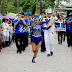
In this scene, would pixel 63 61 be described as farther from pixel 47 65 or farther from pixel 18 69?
pixel 18 69

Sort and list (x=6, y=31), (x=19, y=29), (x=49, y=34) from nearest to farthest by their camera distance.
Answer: (x=49, y=34) < (x=19, y=29) < (x=6, y=31)

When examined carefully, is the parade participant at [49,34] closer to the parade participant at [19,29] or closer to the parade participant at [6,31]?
the parade participant at [19,29]

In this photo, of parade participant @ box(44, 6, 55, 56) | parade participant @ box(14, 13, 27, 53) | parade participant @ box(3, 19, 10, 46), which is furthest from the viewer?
parade participant @ box(3, 19, 10, 46)

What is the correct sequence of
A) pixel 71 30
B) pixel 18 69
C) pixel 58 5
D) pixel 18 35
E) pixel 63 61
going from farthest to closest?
pixel 58 5 < pixel 71 30 < pixel 18 35 < pixel 63 61 < pixel 18 69

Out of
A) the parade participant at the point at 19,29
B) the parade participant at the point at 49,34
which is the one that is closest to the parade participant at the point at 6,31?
the parade participant at the point at 19,29

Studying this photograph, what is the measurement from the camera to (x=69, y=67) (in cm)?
971

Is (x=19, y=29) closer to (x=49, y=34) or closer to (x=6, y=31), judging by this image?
(x=49, y=34)

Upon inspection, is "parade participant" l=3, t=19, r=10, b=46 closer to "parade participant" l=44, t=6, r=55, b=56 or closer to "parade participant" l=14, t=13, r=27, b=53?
"parade participant" l=14, t=13, r=27, b=53

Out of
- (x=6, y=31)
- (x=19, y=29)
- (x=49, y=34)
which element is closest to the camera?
(x=49, y=34)

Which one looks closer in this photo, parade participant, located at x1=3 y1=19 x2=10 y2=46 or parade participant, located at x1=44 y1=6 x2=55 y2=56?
parade participant, located at x1=44 y1=6 x2=55 y2=56

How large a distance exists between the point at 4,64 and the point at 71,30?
6475mm

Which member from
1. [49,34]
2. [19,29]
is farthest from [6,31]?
[49,34]

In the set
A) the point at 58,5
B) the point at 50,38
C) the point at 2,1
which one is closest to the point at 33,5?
the point at 58,5

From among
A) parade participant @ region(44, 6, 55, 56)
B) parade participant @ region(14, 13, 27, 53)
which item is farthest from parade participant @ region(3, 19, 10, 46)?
parade participant @ region(44, 6, 55, 56)
